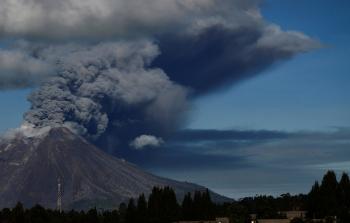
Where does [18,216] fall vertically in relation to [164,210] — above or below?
below

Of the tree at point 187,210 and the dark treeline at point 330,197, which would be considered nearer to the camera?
the dark treeline at point 330,197

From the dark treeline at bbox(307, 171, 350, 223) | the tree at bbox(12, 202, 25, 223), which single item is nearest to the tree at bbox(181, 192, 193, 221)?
the dark treeline at bbox(307, 171, 350, 223)

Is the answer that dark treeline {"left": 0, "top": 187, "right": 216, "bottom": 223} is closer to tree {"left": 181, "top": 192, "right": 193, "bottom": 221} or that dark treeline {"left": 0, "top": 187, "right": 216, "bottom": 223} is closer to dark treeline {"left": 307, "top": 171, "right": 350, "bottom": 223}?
tree {"left": 181, "top": 192, "right": 193, "bottom": 221}

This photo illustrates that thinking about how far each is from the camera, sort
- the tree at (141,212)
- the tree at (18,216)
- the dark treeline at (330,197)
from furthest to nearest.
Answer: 1. the tree at (18,216)
2. the tree at (141,212)
3. the dark treeline at (330,197)

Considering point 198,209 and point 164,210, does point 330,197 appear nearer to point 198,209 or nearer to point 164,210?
point 198,209

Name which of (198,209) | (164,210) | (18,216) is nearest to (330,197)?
(198,209)

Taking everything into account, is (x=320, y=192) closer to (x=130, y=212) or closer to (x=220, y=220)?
(x=220, y=220)

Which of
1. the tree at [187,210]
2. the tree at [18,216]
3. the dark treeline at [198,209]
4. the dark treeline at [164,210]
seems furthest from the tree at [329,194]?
the tree at [18,216]

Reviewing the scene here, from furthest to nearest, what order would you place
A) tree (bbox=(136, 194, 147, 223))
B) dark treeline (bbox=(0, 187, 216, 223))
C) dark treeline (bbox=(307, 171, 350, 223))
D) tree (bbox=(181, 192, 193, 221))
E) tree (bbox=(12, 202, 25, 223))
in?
tree (bbox=(181, 192, 193, 221)) < tree (bbox=(12, 202, 25, 223)) < tree (bbox=(136, 194, 147, 223)) < dark treeline (bbox=(0, 187, 216, 223)) < dark treeline (bbox=(307, 171, 350, 223))

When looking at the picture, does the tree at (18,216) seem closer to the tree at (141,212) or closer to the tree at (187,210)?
the tree at (141,212)

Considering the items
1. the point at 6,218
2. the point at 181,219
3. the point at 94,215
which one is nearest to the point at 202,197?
the point at 181,219

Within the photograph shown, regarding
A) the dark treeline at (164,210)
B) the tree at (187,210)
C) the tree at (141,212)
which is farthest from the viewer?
the tree at (187,210)
